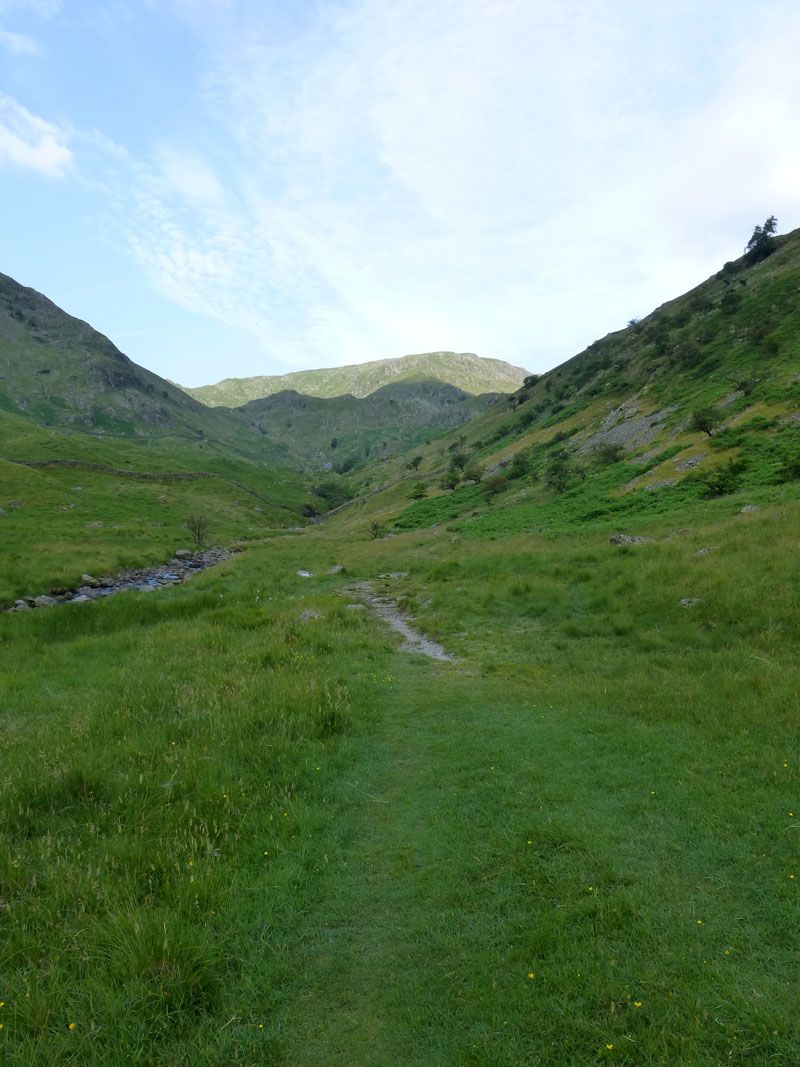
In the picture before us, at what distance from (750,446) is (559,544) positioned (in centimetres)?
2091

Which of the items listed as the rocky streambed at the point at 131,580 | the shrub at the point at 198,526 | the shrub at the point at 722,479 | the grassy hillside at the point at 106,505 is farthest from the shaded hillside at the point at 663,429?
the grassy hillside at the point at 106,505

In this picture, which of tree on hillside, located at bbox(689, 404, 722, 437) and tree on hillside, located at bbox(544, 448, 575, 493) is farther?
tree on hillside, located at bbox(544, 448, 575, 493)

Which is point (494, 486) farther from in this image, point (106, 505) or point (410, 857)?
point (410, 857)

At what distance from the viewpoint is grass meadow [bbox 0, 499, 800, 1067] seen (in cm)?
434

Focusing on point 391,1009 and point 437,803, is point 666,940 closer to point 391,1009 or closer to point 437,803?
point 391,1009

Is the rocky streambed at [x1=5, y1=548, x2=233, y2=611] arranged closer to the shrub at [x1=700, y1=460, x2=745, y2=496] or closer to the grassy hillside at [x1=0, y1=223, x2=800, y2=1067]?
the grassy hillside at [x1=0, y1=223, x2=800, y2=1067]

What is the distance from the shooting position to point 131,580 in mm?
43719

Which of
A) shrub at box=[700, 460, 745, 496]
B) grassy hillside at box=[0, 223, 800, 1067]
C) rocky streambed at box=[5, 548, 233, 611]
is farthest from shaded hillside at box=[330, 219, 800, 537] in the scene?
rocky streambed at box=[5, 548, 233, 611]

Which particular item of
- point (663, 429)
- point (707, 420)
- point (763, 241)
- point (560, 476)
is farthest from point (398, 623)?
point (763, 241)

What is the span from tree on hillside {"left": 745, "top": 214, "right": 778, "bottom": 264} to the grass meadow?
360 ft

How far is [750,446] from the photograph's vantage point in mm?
40406

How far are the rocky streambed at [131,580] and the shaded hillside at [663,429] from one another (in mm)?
28955

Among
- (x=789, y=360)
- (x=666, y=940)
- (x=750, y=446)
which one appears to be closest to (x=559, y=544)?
(x=750, y=446)

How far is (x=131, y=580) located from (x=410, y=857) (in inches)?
1727
